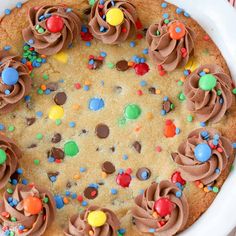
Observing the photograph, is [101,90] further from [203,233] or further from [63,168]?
[203,233]

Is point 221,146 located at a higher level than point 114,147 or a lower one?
higher

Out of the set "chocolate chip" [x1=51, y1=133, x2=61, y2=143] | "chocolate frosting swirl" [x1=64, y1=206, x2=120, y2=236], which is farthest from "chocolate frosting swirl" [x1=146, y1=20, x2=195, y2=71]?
"chocolate frosting swirl" [x1=64, y1=206, x2=120, y2=236]

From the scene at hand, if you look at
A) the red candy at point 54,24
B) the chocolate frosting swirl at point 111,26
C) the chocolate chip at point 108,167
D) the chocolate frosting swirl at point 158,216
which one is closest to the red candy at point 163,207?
the chocolate frosting swirl at point 158,216

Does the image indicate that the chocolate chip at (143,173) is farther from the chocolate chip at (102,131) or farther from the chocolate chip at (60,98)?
the chocolate chip at (60,98)

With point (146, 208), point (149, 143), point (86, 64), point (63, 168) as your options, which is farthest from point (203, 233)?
point (86, 64)

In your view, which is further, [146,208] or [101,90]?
[101,90]

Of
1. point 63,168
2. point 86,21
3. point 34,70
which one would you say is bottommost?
point 63,168

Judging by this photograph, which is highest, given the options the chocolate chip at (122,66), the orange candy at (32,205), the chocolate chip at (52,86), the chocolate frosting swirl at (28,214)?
the chocolate chip at (122,66)
